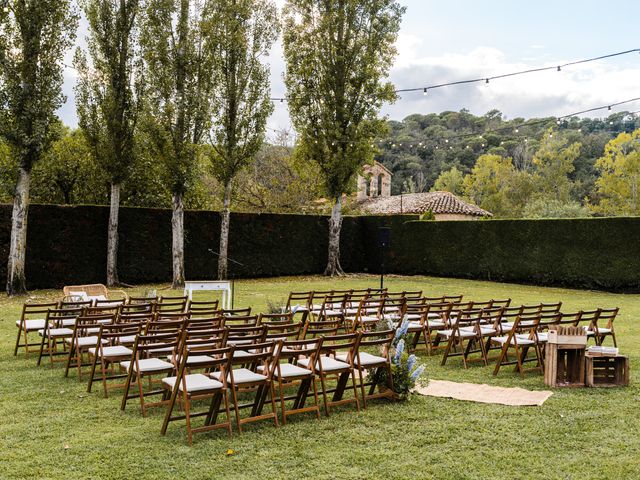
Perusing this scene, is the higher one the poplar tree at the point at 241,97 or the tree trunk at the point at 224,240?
the poplar tree at the point at 241,97

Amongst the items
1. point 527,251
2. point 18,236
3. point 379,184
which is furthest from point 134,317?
point 379,184

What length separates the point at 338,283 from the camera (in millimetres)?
21375

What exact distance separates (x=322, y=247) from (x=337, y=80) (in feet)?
21.6

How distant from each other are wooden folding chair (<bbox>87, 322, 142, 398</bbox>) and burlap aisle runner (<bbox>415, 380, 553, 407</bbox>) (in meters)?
3.12

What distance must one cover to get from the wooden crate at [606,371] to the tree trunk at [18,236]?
13.9 meters

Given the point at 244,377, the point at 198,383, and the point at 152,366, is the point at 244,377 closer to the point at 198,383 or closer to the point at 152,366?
the point at 198,383

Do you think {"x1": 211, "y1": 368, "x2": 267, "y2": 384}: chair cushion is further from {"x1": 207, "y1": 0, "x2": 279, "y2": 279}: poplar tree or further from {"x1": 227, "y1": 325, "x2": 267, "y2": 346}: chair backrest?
{"x1": 207, "y1": 0, "x2": 279, "y2": 279}: poplar tree

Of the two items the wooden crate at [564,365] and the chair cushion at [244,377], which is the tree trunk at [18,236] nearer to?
the chair cushion at [244,377]

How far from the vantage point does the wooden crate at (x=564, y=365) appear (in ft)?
22.4

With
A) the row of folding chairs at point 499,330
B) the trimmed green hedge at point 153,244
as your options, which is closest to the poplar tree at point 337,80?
the trimmed green hedge at point 153,244

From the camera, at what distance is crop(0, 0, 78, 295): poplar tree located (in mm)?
15312

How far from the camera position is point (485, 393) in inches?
258

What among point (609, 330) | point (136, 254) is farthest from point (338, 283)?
point (609, 330)

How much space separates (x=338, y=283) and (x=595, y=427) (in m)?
16.2
